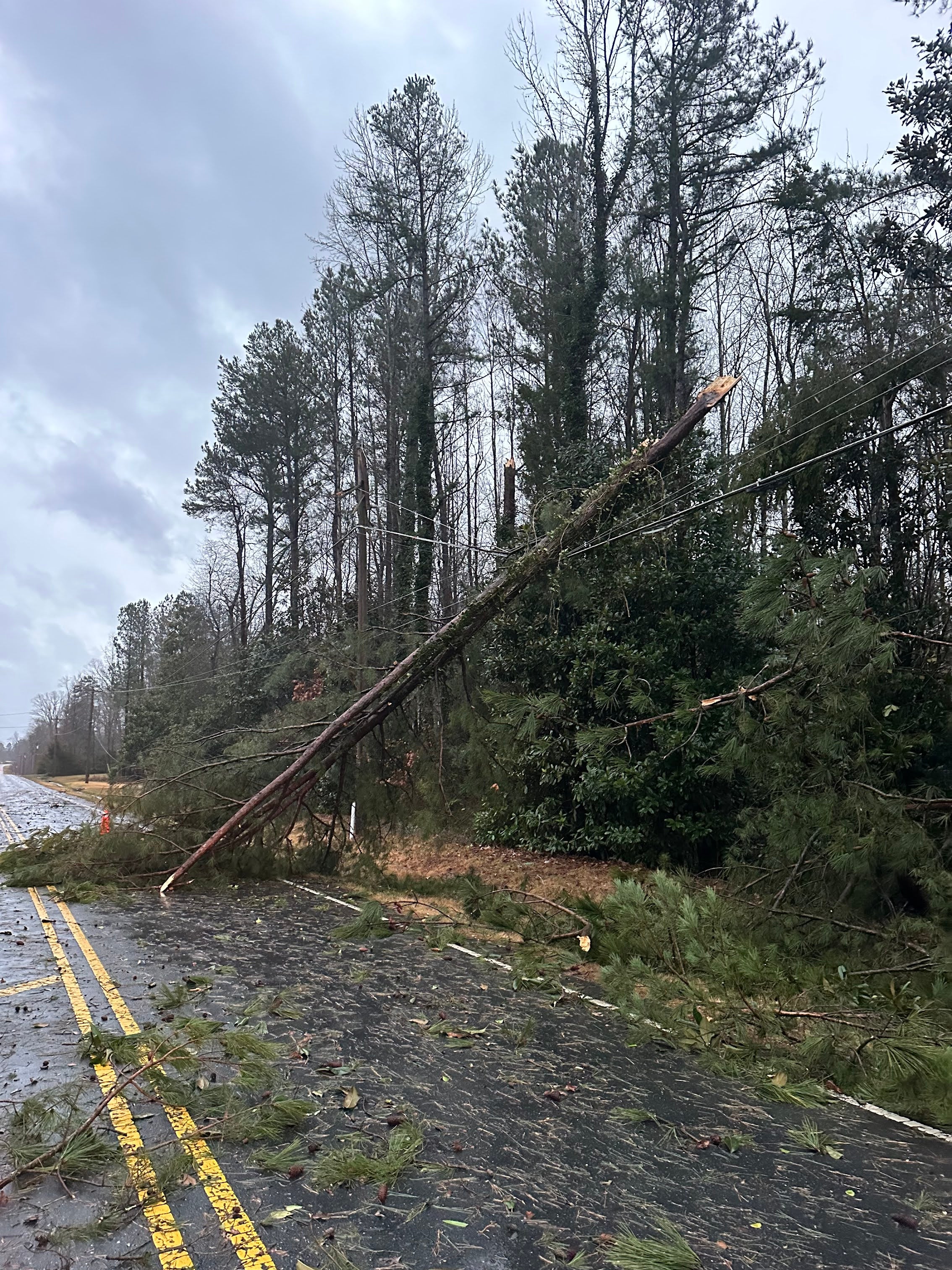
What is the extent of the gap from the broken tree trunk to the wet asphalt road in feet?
16.6

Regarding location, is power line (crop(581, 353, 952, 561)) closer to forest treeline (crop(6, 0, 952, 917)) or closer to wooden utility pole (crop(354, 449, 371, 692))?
forest treeline (crop(6, 0, 952, 917))

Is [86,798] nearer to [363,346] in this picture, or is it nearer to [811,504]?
[363,346]

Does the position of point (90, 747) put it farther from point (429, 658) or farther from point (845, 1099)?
point (845, 1099)

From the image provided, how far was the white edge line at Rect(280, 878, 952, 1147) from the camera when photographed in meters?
4.66

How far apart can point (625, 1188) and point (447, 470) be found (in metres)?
28.8

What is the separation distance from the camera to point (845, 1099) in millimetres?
5160

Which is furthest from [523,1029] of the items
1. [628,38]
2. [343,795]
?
[628,38]

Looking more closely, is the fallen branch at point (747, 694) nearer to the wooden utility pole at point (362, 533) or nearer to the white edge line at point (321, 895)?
the white edge line at point (321, 895)

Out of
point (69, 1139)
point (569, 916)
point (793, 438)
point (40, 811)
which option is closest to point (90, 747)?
point (40, 811)

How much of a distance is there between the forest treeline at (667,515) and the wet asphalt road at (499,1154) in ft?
10.3

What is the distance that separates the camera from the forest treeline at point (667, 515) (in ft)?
26.5

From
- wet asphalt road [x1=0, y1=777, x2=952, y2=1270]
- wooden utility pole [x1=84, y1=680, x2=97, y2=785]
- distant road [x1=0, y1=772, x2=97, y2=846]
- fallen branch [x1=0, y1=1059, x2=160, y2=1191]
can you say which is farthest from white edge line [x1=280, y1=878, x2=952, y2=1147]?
wooden utility pole [x1=84, y1=680, x2=97, y2=785]

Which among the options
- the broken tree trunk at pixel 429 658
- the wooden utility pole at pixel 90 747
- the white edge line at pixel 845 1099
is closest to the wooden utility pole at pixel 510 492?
the broken tree trunk at pixel 429 658

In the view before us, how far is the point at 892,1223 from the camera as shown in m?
3.56
